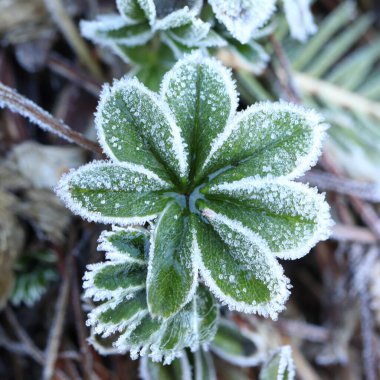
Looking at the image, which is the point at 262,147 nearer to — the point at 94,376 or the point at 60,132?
the point at 60,132

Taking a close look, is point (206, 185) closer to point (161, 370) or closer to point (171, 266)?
point (171, 266)

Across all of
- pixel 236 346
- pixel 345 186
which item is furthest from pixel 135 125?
pixel 345 186

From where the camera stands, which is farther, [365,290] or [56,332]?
[365,290]

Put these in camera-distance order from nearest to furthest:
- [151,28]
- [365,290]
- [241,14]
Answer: [241,14] → [151,28] → [365,290]

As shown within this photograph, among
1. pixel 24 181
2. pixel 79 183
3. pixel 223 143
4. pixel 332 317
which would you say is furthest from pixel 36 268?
pixel 332 317

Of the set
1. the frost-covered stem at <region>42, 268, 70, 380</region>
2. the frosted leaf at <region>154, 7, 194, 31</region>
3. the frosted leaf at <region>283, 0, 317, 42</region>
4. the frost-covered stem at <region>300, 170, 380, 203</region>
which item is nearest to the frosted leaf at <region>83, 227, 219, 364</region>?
the frosted leaf at <region>154, 7, 194, 31</region>

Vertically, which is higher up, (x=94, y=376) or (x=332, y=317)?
(x=332, y=317)

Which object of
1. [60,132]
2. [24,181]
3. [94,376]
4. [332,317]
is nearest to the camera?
[60,132]

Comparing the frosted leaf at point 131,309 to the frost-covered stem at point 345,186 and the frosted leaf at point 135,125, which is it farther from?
the frost-covered stem at point 345,186
